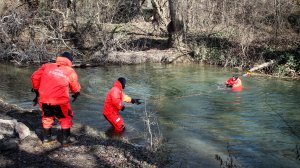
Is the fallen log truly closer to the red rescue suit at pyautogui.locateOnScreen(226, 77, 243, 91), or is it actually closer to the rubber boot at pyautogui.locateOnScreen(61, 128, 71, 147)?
the red rescue suit at pyautogui.locateOnScreen(226, 77, 243, 91)

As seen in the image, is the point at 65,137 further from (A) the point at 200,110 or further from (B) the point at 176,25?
(B) the point at 176,25

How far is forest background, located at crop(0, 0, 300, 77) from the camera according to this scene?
2364 cm

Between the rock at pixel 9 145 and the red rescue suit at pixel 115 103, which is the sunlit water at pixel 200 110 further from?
the rock at pixel 9 145

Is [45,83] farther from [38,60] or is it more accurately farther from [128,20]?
[128,20]

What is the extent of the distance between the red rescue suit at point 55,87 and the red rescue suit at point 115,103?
97.3 inches

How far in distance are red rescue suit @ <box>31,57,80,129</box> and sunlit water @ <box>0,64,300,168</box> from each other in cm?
167

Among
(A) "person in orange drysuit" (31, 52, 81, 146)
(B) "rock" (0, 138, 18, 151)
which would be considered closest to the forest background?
(A) "person in orange drysuit" (31, 52, 81, 146)

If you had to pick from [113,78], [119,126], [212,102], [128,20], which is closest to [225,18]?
[128,20]

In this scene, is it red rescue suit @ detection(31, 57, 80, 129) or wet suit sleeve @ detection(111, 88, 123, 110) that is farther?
wet suit sleeve @ detection(111, 88, 123, 110)

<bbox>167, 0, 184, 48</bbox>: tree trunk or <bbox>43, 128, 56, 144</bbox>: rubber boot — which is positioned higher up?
<bbox>167, 0, 184, 48</bbox>: tree trunk

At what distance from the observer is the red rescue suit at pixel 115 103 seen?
10.8 metres

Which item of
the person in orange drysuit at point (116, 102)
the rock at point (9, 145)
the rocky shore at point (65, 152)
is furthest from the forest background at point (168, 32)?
the rock at point (9, 145)

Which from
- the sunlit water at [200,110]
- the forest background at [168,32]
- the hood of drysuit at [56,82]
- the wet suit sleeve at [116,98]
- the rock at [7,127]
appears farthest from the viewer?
the forest background at [168,32]

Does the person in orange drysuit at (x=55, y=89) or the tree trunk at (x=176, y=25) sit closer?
the person in orange drysuit at (x=55, y=89)
